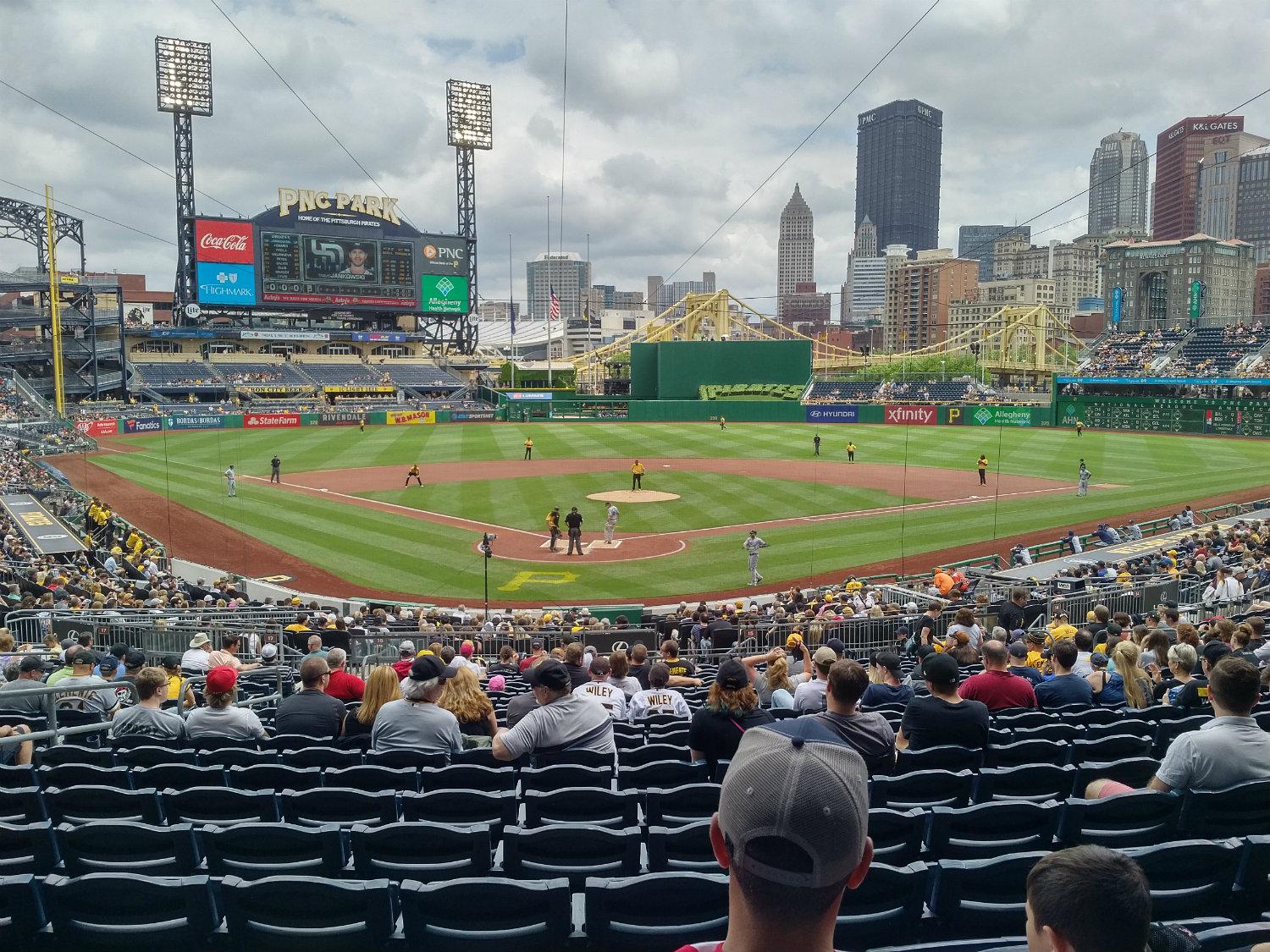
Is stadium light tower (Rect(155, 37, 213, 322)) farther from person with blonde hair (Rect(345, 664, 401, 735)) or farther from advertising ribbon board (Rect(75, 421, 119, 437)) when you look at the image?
person with blonde hair (Rect(345, 664, 401, 735))

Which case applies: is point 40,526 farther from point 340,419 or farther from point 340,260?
point 340,260

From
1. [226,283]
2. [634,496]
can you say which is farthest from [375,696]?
[226,283]

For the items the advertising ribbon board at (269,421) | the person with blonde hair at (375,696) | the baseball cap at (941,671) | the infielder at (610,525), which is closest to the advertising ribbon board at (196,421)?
the advertising ribbon board at (269,421)

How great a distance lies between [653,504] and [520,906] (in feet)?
104

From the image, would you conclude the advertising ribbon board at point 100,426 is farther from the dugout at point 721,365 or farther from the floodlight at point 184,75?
the dugout at point 721,365

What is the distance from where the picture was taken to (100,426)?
63594 millimetres

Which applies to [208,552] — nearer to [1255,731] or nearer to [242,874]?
[242,874]

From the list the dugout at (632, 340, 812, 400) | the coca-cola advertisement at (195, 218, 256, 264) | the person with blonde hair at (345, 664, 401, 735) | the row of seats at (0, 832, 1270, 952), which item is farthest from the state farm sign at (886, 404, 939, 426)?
the row of seats at (0, 832, 1270, 952)

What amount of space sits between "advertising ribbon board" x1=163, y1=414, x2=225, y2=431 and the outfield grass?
3700 cm

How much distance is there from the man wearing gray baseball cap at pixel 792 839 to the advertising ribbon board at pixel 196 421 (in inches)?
2877

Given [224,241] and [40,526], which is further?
[224,241]

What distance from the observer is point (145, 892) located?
4.29 m

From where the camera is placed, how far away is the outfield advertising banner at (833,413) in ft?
253

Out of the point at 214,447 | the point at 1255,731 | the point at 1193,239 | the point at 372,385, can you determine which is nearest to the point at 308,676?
the point at 1255,731
